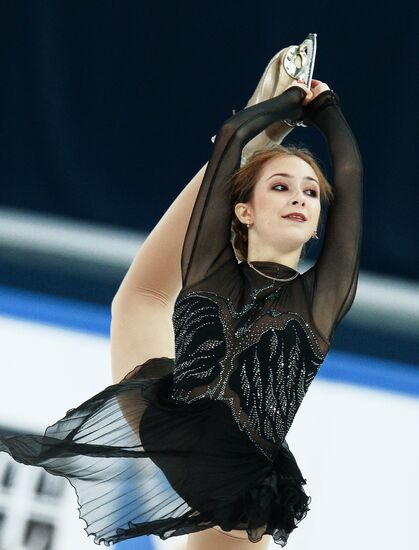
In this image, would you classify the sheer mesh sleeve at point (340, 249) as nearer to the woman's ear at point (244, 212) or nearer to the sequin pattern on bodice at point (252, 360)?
the sequin pattern on bodice at point (252, 360)

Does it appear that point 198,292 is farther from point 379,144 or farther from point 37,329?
point 379,144

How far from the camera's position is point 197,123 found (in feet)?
15.0

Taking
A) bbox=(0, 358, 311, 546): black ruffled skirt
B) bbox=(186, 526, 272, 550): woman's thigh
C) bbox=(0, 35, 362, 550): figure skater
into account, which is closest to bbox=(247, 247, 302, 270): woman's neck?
bbox=(0, 35, 362, 550): figure skater

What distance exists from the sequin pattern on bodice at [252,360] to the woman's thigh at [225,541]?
0.54ft

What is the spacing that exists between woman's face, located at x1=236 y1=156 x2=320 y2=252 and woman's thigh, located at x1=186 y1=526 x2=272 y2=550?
546 mm

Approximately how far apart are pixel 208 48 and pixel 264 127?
87.7 inches

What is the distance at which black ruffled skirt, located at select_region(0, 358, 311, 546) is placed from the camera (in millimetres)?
2227

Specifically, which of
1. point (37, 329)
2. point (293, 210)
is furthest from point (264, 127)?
point (37, 329)

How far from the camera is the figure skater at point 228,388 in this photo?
7.38 feet

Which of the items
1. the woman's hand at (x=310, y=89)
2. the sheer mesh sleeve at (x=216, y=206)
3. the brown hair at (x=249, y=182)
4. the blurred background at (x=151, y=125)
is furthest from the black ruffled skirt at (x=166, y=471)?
the blurred background at (x=151, y=125)

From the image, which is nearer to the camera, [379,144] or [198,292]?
[198,292]

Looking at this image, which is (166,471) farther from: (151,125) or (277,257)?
(151,125)

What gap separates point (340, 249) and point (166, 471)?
0.53 m

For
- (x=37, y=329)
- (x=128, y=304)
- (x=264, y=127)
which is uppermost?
(x=264, y=127)
